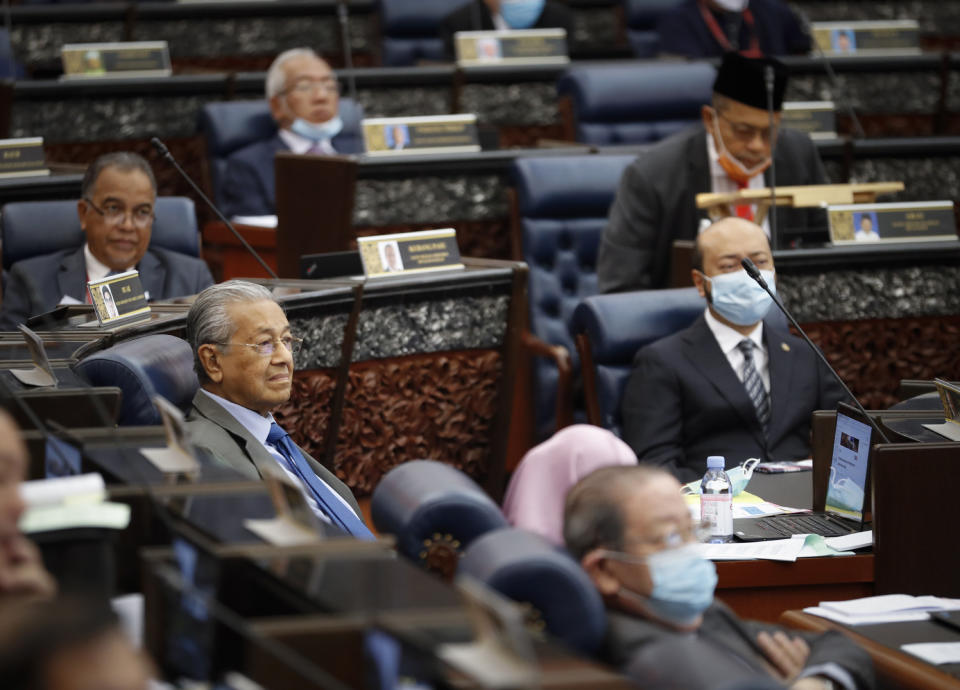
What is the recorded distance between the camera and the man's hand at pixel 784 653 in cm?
212

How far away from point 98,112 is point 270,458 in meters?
3.24

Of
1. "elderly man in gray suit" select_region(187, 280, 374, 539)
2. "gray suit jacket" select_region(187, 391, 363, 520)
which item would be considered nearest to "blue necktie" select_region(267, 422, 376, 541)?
"elderly man in gray suit" select_region(187, 280, 374, 539)

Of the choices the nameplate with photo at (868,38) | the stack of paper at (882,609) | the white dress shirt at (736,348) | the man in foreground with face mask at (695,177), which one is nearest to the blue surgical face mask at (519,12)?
the nameplate with photo at (868,38)

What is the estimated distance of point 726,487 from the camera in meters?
2.90

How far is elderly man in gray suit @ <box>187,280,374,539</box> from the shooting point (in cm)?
276

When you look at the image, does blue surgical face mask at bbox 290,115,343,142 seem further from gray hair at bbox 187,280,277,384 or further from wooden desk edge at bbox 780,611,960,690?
wooden desk edge at bbox 780,611,960,690

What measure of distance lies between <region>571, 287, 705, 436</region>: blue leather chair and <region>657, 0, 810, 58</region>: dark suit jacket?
10.2 feet

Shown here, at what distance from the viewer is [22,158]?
463 centimetres

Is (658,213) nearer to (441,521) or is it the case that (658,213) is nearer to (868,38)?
(868,38)

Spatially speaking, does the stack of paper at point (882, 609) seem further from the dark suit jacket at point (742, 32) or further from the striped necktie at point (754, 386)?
the dark suit jacket at point (742, 32)

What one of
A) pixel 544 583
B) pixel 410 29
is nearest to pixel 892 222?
pixel 544 583

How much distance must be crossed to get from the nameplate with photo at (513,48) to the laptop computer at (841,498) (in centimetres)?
354

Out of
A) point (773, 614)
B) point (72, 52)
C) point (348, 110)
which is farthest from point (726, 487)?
point (72, 52)

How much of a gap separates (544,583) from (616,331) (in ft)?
6.98
